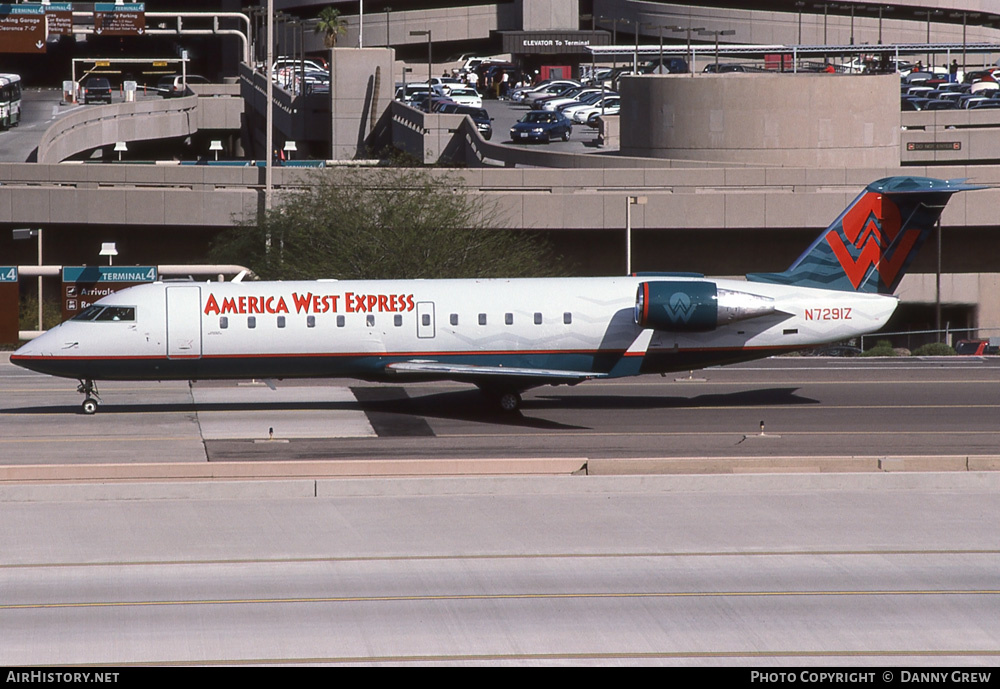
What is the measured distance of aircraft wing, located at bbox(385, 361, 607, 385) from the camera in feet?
92.0

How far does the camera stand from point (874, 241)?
30.4 meters

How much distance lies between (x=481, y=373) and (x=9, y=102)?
70.9 meters

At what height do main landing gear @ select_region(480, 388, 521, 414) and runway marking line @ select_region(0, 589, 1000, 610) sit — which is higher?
main landing gear @ select_region(480, 388, 521, 414)

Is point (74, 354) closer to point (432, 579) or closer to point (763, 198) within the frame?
point (432, 579)

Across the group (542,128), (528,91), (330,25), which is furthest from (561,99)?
(330,25)

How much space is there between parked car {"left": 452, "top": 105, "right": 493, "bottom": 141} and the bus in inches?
1230

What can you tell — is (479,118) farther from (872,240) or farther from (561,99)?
(872,240)

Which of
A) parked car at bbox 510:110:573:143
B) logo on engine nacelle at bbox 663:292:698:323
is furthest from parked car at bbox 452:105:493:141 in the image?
logo on engine nacelle at bbox 663:292:698:323

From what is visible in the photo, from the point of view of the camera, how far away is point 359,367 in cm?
2869

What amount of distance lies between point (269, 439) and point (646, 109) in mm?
35934

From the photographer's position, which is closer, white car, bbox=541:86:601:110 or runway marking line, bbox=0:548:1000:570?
runway marking line, bbox=0:548:1000:570

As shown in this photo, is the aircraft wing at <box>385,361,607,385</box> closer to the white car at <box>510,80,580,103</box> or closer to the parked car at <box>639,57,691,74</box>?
the white car at <box>510,80,580,103</box>

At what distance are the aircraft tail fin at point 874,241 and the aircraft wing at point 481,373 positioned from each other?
17.9ft

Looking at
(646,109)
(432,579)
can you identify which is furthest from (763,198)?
(432,579)
